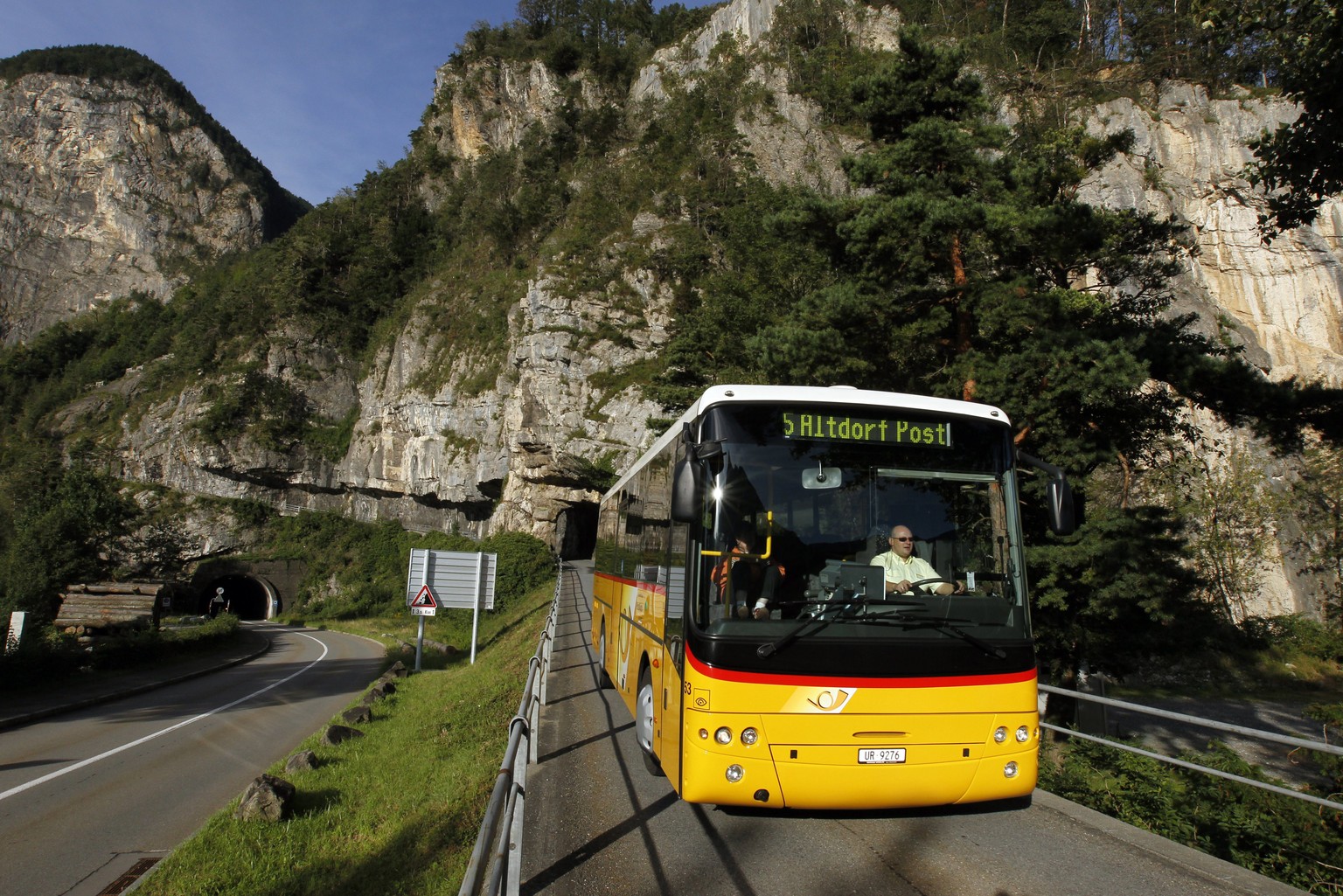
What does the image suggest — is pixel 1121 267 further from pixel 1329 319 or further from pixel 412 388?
pixel 412 388

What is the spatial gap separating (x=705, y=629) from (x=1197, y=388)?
9.81 meters

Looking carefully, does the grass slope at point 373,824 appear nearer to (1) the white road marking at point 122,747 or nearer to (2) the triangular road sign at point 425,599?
(1) the white road marking at point 122,747

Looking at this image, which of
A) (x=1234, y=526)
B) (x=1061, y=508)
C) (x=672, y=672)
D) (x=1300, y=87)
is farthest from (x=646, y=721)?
(x=1234, y=526)

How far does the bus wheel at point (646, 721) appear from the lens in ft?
21.1

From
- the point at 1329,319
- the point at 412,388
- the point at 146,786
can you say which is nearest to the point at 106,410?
the point at 412,388

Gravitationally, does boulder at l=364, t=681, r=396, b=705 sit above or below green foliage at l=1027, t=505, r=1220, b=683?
below

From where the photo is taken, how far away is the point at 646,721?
660 cm

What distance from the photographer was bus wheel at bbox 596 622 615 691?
37.5 feet

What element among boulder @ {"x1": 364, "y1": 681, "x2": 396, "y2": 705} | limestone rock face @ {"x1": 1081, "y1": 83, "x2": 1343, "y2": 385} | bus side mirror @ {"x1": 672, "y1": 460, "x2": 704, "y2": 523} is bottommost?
boulder @ {"x1": 364, "y1": 681, "x2": 396, "y2": 705}

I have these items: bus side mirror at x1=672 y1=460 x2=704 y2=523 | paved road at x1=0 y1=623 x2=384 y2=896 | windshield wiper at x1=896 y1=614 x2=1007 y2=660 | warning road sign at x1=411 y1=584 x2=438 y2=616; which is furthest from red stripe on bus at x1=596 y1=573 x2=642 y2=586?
warning road sign at x1=411 y1=584 x2=438 y2=616

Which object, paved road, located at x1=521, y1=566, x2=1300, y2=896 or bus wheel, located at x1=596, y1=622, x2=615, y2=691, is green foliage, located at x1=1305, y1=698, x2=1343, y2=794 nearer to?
paved road, located at x1=521, y1=566, x2=1300, y2=896

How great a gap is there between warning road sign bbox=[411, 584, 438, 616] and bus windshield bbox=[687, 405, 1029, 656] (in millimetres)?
15776

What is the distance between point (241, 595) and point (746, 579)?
6912 centimetres

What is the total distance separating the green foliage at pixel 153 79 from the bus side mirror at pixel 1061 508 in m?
114
